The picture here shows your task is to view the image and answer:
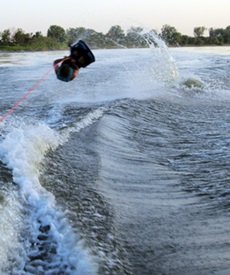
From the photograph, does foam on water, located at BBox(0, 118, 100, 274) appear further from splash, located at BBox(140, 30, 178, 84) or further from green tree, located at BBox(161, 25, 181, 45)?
green tree, located at BBox(161, 25, 181, 45)

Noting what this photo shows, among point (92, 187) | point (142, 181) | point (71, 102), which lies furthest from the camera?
point (71, 102)

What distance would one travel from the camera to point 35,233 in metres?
2.92

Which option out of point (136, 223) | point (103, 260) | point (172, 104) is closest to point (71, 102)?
point (172, 104)

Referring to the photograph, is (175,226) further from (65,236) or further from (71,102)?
(71,102)

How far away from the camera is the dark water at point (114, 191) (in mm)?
2707

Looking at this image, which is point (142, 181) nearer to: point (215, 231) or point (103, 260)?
point (215, 231)

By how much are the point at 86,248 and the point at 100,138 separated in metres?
3.17

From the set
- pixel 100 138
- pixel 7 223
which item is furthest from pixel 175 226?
pixel 100 138

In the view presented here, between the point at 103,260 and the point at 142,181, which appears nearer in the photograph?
the point at 103,260

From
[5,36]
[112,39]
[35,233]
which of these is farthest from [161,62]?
[5,36]

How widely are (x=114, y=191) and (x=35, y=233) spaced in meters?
1.17

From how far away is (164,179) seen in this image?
14.2 feet

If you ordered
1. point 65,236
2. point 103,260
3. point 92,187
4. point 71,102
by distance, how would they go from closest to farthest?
point 103,260
point 65,236
point 92,187
point 71,102

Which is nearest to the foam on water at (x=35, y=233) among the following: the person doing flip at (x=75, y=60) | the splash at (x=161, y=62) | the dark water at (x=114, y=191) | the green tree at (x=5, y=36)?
the dark water at (x=114, y=191)
